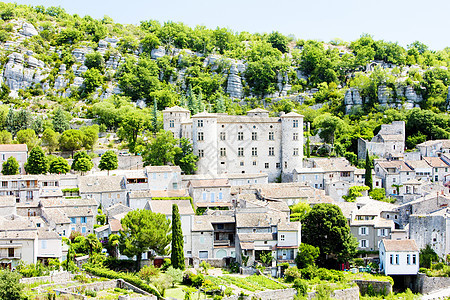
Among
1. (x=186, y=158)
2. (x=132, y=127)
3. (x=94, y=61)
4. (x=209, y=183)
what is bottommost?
(x=209, y=183)

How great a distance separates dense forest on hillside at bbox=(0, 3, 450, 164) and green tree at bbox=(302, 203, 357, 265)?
74.3 ft

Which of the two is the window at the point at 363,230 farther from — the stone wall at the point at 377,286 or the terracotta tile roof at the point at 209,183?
the terracotta tile roof at the point at 209,183

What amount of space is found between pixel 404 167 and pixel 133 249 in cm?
3205

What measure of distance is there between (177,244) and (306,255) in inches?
385

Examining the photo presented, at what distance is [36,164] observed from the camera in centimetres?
5981

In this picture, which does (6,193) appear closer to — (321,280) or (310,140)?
(321,280)

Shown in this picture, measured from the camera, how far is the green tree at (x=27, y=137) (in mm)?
69000

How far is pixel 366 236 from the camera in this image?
49812 mm

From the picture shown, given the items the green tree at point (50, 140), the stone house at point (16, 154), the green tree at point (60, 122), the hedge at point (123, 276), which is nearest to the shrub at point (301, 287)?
the hedge at point (123, 276)

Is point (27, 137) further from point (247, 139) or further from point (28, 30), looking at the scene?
point (28, 30)

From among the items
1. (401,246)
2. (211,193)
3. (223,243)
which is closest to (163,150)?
(211,193)

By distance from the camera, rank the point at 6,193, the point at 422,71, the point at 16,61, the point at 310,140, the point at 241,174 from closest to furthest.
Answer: the point at 6,193, the point at 241,174, the point at 310,140, the point at 422,71, the point at 16,61

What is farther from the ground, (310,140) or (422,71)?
(422,71)

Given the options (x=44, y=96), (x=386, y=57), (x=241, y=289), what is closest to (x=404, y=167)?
(x=241, y=289)
